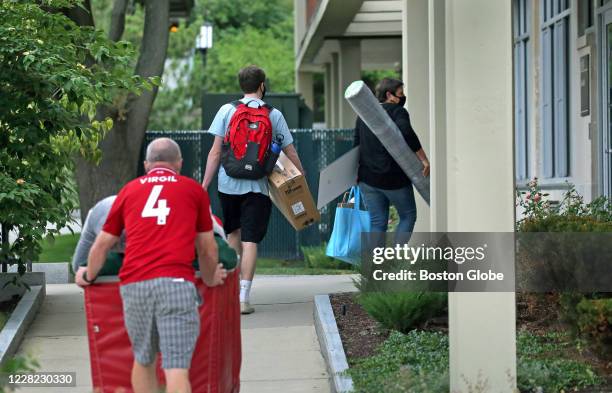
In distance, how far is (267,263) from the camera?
18.3 meters

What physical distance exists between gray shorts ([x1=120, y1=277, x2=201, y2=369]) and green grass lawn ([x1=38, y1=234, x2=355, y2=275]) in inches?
335

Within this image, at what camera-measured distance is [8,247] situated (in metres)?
9.44

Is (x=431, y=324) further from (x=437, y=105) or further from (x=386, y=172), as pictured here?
(x=386, y=172)

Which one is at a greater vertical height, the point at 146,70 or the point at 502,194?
the point at 146,70

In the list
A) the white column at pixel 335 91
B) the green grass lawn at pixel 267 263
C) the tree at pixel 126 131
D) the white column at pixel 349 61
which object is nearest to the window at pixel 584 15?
the green grass lawn at pixel 267 263

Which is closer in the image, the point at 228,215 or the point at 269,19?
the point at 228,215

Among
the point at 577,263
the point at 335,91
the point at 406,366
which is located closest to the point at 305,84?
the point at 335,91

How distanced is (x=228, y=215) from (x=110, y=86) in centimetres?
141

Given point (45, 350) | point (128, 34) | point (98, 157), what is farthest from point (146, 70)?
point (128, 34)

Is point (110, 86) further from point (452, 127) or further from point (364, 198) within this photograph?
point (452, 127)

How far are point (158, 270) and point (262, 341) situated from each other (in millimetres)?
3389

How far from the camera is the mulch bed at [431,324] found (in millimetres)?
7664

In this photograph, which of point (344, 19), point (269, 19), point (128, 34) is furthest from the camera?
point (269, 19)

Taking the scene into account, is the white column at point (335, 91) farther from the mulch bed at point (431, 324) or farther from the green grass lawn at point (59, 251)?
the mulch bed at point (431, 324)
